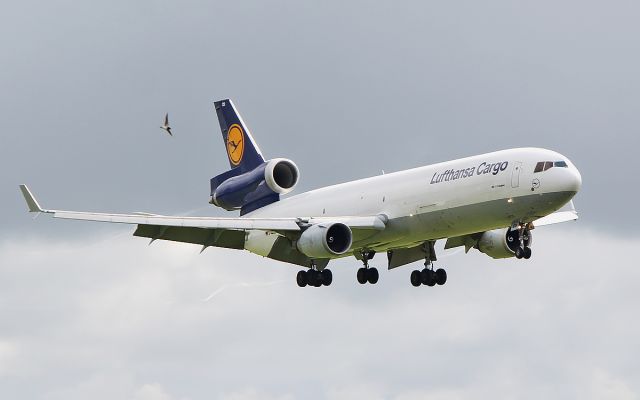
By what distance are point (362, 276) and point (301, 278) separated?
122 inches

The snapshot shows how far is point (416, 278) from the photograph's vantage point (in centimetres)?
7631

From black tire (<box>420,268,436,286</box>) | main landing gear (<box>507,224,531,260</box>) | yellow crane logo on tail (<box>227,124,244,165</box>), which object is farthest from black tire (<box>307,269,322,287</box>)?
main landing gear (<box>507,224,531,260</box>)

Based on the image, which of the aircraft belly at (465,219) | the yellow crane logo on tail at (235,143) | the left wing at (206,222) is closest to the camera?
the aircraft belly at (465,219)

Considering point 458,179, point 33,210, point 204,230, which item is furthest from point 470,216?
point 33,210

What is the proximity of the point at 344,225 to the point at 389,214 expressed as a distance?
6.51ft

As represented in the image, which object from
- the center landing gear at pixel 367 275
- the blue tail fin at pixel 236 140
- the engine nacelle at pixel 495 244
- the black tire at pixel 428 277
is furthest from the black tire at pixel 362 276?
the blue tail fin at pixel 236 140

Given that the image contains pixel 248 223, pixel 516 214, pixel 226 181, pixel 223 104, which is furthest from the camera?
pixel 223 104

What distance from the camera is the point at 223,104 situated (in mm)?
85938

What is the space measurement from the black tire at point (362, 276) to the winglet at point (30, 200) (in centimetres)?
1584

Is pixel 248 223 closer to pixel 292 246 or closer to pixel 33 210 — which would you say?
pixel 292 246

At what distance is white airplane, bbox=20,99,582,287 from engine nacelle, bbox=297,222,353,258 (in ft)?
0.13

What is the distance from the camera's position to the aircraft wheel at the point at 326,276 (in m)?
75.9

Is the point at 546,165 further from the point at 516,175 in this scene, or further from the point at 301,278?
the point at 301,278

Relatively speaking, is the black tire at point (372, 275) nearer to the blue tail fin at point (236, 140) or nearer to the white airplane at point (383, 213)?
the white airplane at point (383, 213)
